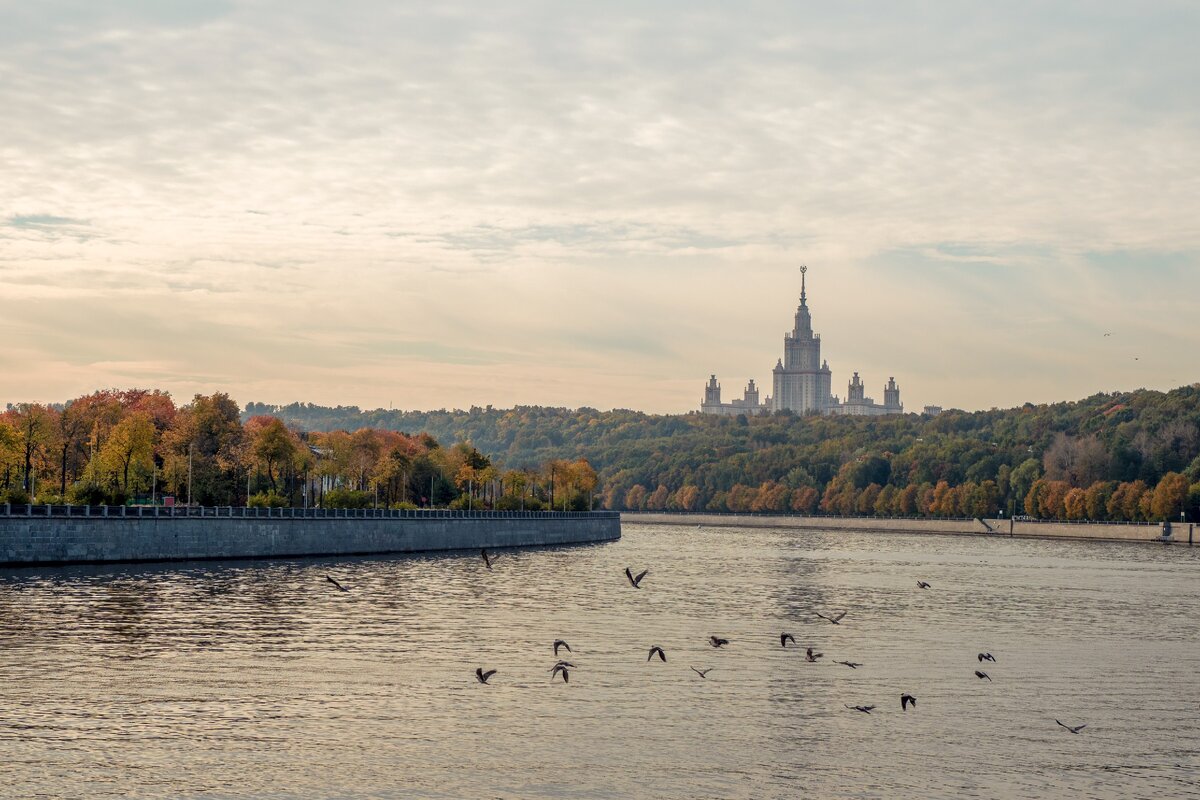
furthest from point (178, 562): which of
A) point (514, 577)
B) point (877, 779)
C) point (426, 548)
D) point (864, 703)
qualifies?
point (877, 779)

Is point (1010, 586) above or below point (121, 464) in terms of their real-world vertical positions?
below

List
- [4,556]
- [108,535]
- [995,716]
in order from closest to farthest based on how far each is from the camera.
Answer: [995,716]
[4,556]
[108,535]

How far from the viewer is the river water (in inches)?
1284

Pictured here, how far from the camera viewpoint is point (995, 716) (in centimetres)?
4066

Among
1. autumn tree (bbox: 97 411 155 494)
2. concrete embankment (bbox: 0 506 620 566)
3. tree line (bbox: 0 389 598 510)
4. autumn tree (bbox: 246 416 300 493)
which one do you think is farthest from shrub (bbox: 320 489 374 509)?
autumn tree (bbox: 97 411 155 494)

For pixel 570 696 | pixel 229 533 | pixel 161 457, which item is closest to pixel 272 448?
pixel 161 457

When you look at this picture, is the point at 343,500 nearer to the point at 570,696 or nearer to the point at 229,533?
the point at 229,533

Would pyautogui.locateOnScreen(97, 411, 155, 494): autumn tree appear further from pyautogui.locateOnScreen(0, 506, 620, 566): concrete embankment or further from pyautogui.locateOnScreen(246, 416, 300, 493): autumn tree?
pyautogui.locateOnScreen(0, 506, 620, 566): concrete embankment

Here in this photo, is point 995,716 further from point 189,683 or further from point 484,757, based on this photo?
point 189,683

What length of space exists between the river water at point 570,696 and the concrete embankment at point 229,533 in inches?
488

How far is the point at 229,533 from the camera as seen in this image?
110 m

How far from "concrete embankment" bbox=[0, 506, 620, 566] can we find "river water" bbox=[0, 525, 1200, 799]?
40.7 ft

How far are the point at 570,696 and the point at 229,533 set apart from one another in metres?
72.9

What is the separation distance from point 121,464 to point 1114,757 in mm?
126522
